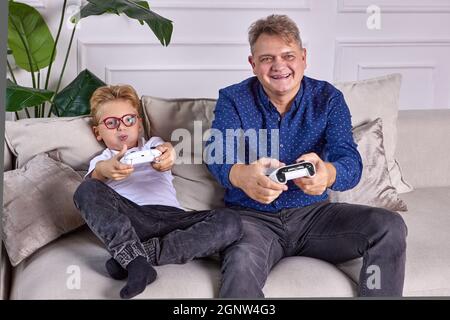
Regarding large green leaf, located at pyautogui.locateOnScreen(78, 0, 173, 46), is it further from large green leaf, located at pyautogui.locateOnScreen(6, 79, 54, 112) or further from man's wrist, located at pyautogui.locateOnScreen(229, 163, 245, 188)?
man's wrist, located at pyautogui.locateOnScreen(229, 163, 245, 188)

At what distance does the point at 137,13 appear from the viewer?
1.89 metres

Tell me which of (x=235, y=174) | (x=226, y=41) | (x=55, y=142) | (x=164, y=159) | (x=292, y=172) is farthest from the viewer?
(x=226, y=41)

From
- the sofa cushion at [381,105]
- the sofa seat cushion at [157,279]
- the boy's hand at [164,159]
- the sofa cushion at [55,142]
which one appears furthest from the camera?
the sofa cushion at [381,105]

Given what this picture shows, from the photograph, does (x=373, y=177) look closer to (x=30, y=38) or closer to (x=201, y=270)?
(x=201, y=270)

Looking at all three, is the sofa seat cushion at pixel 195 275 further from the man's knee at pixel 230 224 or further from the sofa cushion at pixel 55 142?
the sofa cushion at pixel 55 142

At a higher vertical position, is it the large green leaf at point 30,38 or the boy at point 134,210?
the large green leaf at point 30,38

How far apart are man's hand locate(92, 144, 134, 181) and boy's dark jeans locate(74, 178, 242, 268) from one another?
5cm

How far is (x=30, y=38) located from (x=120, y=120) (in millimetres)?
631

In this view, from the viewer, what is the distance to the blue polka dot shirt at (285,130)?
1.71m

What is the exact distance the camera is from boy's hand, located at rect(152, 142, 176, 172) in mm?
1735

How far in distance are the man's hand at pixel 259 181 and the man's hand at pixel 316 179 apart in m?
0.04

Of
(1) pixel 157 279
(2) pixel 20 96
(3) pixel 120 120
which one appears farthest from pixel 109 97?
(1) pixel 157 279

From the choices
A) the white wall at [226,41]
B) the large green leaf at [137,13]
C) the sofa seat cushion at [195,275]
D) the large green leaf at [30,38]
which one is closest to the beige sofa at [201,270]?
the sofa seat cushion at [195,275]
